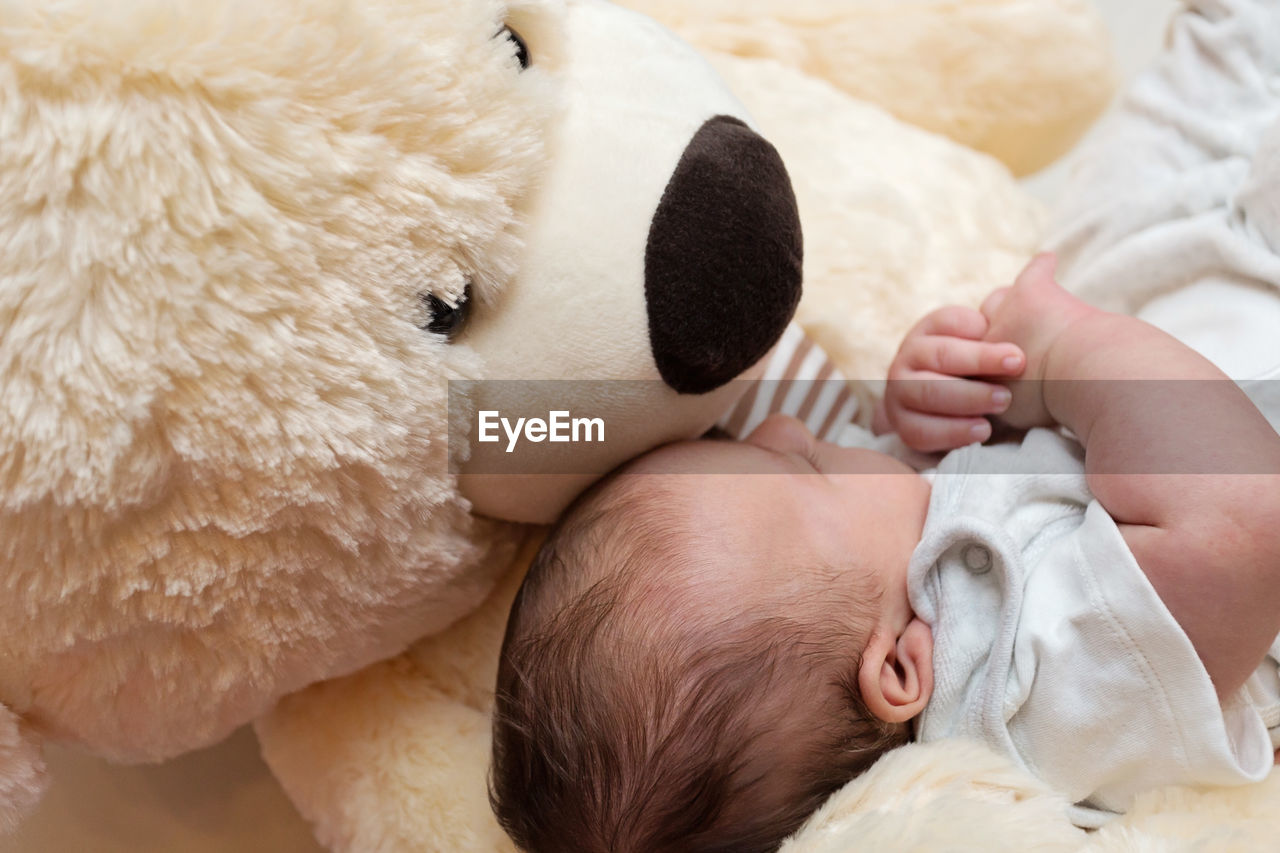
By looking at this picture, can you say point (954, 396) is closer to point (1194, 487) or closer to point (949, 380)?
point (949, 380)

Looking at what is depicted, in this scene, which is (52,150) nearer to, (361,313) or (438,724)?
(361,313)

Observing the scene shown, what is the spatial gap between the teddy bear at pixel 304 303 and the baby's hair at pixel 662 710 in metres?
0.07

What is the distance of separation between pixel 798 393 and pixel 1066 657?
0.29 meters

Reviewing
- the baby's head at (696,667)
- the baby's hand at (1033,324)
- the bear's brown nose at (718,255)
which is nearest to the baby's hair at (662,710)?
the baby's head at (696,667)

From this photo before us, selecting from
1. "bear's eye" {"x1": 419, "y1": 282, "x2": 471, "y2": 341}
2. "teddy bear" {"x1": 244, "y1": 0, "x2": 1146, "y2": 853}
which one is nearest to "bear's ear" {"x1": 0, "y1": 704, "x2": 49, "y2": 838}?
"teddy bear" {"x1": 244, "y1": 0, "x2": 1146, "y2": 853}

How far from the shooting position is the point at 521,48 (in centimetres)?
53

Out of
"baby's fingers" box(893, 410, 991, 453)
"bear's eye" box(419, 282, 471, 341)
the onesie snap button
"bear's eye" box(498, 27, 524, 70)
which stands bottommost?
the onesie snap button

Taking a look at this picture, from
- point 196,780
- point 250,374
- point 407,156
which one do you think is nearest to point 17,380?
point 250,374

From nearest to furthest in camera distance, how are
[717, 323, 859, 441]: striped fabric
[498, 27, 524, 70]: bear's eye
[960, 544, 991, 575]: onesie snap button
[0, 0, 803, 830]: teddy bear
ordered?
[0, 0, 803, 830]: teddy bear
[498, 27, 524, 70]: bear's eye
[960, 544, 991, 575]: onesie snap button
[717, 323, 859, 441]: striped fabric

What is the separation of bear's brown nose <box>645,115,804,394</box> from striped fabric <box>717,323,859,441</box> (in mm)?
191

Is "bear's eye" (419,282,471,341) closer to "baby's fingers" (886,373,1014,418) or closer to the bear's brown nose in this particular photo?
the bear's brown nose

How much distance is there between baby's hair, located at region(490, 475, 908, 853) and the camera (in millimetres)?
581

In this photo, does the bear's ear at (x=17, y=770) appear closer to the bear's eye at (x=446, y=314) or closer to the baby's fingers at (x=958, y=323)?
the bear's eye at (x=446, y=314)

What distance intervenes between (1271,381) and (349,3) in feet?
2.12
